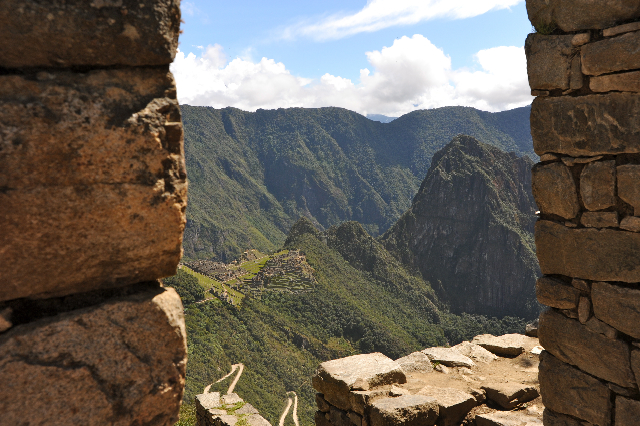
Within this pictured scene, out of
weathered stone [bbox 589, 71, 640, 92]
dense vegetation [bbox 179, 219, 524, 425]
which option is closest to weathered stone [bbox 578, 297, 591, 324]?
weathered stone [bbox 589, 71, 640, 92]

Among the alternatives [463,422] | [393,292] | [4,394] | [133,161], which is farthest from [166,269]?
[393,292]

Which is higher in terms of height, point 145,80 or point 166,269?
point 145,80

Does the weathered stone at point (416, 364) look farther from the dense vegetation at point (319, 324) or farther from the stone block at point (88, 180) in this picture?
the dense vegetation at point (319, 324)

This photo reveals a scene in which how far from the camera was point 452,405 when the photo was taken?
4.46 metres

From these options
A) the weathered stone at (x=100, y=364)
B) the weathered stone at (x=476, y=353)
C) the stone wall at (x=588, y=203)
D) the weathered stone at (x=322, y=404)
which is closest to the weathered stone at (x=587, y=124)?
the stone wall at (x=588, y=203)

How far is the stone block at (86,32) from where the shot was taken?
1.47 m

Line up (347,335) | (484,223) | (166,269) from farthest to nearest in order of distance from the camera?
(484,223)
(347,335)
(166,269)

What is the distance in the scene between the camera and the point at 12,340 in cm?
144

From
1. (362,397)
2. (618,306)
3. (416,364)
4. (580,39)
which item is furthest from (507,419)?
(580,39)

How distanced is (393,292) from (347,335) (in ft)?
87.7

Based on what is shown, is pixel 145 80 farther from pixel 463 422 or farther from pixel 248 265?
pixel 248 265

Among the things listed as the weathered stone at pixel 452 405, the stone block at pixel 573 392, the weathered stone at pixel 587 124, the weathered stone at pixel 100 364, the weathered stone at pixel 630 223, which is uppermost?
the weathered stone at pixel 587 124

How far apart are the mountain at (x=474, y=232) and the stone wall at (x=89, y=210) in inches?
4258

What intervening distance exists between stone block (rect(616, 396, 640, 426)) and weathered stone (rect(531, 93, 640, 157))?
1.64 m
